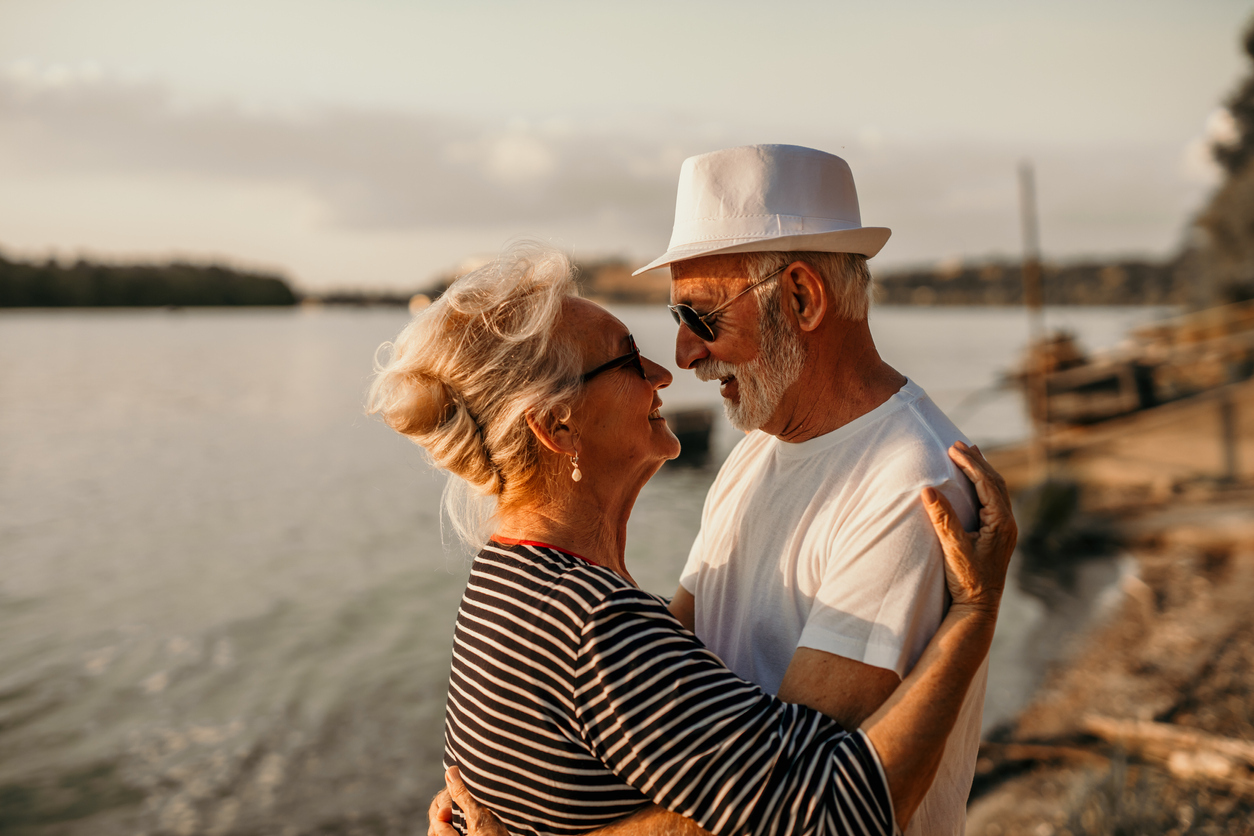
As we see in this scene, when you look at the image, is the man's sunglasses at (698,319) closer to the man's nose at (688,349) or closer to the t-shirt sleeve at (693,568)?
the man's nose at (688,349)

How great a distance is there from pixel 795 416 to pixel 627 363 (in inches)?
16.2

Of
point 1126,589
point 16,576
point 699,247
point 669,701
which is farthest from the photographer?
point 16,576

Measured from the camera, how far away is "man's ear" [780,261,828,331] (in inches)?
71.7

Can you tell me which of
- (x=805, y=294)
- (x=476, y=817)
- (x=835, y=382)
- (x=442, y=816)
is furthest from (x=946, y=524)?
(x=442, y=816)

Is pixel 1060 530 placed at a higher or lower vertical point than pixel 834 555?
lower

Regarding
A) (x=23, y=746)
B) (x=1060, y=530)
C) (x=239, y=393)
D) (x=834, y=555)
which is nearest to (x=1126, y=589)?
(x=1060, y=530)

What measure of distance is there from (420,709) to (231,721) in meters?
2.06

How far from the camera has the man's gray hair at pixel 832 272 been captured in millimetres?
1827

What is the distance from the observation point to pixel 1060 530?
496 inches

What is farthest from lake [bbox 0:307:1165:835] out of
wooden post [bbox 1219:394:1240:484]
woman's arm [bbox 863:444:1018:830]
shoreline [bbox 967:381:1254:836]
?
wooden post [bbox 1219:394:1240:484]

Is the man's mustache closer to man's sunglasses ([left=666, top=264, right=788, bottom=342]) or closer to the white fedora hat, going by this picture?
man's sunglasses ([left=666, top=264, right=788, bottom=342])

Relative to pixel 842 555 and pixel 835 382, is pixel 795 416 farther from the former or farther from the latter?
pixel 842 555

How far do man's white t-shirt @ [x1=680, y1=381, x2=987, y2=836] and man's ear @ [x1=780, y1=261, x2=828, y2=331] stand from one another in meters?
0.25

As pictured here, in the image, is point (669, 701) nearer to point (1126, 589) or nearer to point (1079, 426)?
point (1126, 589)
